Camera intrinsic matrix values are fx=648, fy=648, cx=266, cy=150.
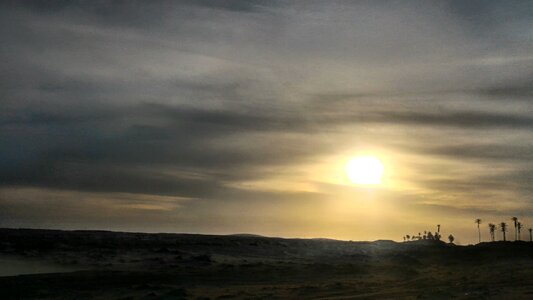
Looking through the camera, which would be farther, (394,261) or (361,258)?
(361,258)

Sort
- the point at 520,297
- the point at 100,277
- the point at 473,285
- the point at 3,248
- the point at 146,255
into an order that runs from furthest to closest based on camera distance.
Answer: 1. the point at 3,248
2. the point at 146,255
3. the point at 100,277
4. the point at 473,285
5. the point at 520,297

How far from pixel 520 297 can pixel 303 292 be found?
13272 millimetres

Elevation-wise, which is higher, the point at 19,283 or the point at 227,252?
the point at 227,252

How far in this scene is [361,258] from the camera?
81688 mm

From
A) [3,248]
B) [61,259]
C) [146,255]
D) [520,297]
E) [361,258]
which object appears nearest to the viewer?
[520,297]

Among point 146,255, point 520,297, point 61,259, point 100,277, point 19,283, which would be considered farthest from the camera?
point 146,255

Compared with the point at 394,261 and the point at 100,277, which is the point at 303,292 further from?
the point at 394,261

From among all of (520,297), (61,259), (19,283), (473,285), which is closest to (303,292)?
(473,285)

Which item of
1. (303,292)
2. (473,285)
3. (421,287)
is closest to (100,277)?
(303,292)

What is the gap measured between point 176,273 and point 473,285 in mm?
23932

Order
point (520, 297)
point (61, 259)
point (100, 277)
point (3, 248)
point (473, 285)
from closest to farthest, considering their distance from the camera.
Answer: point (520, 297)
point (473, 285)
point (100, 277)
point (61, 259)
point (3, 248)

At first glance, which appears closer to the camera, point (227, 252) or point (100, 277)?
point (100, 277)

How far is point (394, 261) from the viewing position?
75.6 metres

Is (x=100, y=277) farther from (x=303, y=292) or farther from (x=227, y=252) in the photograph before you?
(x=227, y=252)
